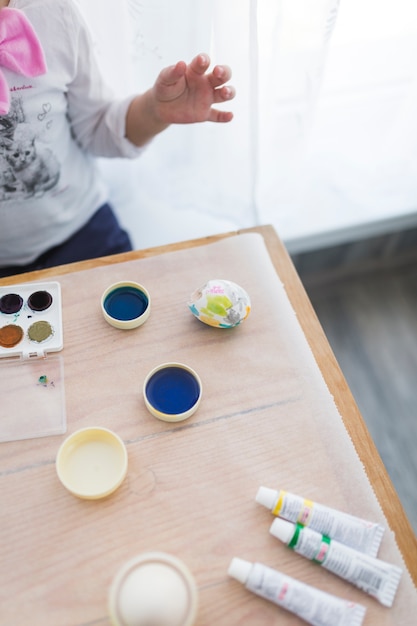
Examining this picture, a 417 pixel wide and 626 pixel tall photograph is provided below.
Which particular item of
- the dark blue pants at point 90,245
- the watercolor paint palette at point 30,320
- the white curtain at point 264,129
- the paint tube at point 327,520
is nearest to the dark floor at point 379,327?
the white curtain at point 264,129

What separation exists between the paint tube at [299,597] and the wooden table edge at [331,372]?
0.08 m

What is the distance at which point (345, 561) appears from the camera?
467mm

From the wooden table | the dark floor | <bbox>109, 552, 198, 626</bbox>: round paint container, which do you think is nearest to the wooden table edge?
the wooden table

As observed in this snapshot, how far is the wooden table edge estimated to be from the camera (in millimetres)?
506

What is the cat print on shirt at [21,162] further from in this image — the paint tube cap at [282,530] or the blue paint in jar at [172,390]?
the paint tube cap at [282,530]

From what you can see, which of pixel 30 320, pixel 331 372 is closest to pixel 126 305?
pixel 30 320

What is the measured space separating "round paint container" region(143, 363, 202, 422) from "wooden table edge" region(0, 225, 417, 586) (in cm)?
15

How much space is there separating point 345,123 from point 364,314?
1.58 feet

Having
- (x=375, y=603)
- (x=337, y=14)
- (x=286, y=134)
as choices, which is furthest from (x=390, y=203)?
(x=375, y=603)

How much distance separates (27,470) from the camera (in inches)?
20.1

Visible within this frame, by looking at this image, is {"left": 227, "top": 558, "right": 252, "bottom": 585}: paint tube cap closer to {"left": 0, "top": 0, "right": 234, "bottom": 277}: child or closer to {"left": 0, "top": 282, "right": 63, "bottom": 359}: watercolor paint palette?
{"left": 0, "top": 282, "right": 63, "bottom": 359}: watercolor paint palette

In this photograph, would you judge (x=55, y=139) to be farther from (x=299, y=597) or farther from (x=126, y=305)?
(x=299, y=597)

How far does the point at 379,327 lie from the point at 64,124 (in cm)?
84

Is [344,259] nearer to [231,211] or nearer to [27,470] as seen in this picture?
[231,211]
